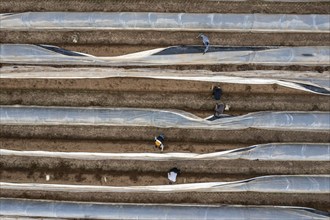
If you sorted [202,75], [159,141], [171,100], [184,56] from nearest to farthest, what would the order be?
[159,141] < [184,56] < [202,75] < [171,100]

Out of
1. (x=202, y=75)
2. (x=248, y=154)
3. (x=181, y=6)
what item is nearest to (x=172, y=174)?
(x=248, y=154)

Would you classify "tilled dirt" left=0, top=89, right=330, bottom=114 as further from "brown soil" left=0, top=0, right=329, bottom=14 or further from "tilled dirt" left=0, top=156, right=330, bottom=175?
"brown soil" left=0, top=0, right=329, bottom=14

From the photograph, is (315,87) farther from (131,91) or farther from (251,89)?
(131,91)

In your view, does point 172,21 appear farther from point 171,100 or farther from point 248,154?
point 248,154

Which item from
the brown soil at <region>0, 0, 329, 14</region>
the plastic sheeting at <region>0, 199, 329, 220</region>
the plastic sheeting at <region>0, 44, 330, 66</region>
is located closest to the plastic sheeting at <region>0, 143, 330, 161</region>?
the plastic sheeting at <region>0, 199, 329, 220</region>

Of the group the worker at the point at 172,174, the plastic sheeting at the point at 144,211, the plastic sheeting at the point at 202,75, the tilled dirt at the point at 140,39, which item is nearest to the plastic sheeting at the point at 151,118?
the plastic sheeting at the point at 202,75
